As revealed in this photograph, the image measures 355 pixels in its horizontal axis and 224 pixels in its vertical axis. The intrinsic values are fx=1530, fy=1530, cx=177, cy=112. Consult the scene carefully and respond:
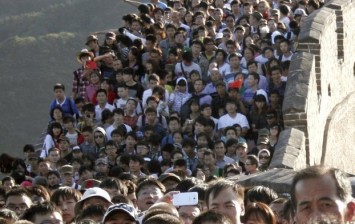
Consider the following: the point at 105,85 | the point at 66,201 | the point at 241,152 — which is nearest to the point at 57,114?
the point at 105,85

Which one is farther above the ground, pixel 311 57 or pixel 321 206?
pixel 321 206

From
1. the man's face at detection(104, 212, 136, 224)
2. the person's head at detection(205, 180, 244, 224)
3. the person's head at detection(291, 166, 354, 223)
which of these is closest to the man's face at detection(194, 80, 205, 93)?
the person's head at detection(205, 180, 244, 224)

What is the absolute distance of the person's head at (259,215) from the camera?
10844 millimetres

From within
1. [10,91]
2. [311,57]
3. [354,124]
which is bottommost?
[10,91]

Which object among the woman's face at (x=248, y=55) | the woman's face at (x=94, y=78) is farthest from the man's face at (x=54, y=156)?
the woman's face at (x=248, y=55)

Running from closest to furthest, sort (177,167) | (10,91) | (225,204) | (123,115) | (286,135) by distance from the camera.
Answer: (225,204) < (177,167) < (286,135) < (123,115) < (10,91)

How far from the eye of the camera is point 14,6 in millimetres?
78000

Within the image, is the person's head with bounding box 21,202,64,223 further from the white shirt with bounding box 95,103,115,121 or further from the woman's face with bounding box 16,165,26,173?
the white shirt with bounding box 95,103,115,121

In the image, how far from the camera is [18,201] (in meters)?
14.2

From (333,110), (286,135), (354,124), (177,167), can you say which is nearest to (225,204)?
(177,167)

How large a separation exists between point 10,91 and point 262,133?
42993 millimetres

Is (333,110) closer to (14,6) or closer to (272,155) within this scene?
(272,155)

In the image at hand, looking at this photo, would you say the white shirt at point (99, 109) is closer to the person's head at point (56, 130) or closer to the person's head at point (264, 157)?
the person's head at point (56, 130)

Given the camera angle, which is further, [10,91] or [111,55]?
[10,91]
